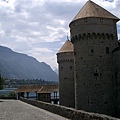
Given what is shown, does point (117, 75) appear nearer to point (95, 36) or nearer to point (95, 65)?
point (95, 65)

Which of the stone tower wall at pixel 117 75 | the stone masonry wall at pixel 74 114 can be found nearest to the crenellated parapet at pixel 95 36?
the stone tower wall at pixel 117 75

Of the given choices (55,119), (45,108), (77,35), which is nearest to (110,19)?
(77,35)

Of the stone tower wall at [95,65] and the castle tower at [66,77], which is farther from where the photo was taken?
the castle tower at [66,77]

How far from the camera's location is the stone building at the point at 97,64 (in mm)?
24953

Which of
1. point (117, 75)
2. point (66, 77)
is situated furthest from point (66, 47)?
point (117, 75)

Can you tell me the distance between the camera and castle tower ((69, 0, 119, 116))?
81.9 ft

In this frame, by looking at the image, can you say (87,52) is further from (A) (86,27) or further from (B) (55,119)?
(B) (55,119)

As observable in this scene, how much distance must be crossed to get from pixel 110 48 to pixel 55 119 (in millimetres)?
12755

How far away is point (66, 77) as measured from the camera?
122ft

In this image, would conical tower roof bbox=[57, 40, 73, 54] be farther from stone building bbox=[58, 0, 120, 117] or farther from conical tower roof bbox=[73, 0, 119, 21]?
stone building bbox=[58, 0, 120, 117]

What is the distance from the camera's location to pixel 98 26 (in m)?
25.7

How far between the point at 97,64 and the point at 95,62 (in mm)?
304

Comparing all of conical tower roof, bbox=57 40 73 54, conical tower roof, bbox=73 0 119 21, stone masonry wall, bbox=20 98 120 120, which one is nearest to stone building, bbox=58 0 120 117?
conical tower roof, bbox=73 0 119 21

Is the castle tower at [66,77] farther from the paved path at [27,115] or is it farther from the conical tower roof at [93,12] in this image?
the paved path at [27,115]
